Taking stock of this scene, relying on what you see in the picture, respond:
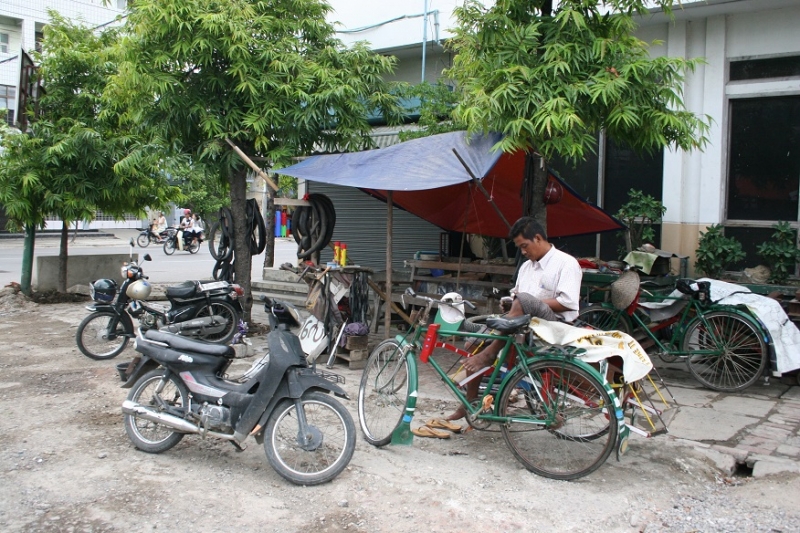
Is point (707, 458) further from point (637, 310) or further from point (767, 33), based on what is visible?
point (767, 33)

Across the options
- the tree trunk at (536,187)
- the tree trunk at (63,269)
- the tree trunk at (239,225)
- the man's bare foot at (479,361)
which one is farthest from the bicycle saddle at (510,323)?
the tree trunk at (63,269)

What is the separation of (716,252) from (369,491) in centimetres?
576

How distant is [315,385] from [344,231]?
753 centimetres

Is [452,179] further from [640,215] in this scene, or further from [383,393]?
[640,215]

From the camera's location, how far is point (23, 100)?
11.2 meters

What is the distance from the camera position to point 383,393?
517 cm

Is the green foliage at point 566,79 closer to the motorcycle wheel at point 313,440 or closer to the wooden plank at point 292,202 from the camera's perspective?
the wooden plank at point 292,202

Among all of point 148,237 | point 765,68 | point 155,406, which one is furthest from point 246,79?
point 148,237

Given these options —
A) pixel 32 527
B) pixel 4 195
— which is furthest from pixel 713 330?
pixel 4 195

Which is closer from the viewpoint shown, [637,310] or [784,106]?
[637,310]

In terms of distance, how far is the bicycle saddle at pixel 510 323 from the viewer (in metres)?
4.58

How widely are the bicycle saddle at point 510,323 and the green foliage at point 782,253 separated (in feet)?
15.9

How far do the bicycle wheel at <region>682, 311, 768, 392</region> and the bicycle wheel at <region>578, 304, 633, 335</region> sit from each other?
62 centimetres

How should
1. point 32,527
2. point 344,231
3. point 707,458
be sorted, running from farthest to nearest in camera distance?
point 344,231 → point 707,458 → point 32,527
